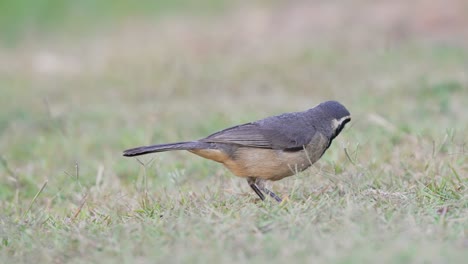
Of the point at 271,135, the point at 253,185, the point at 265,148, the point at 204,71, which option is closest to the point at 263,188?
the point at 253,185

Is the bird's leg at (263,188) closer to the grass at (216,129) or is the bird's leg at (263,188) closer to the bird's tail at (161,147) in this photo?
the grass at (216,129)

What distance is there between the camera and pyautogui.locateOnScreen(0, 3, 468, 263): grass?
437 centimetres

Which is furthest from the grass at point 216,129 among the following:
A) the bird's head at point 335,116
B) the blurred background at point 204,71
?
the bird's head at point 335,116

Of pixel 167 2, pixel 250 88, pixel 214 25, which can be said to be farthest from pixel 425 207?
pixel 167 2

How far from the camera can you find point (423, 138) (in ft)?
24.7

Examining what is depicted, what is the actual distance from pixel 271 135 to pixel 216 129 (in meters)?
2.93

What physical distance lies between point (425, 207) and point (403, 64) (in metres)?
6.94

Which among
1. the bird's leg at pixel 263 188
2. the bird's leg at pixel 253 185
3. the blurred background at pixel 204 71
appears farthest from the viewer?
the blurred background at pixel 204 71

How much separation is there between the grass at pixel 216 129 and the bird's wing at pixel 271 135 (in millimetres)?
320

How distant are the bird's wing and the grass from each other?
1.05 ft

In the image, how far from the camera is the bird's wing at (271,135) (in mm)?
6035

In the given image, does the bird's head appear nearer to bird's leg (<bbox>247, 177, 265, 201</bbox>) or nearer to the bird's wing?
the bird's wing

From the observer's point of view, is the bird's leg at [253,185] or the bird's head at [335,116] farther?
the bird's head at [335,116]

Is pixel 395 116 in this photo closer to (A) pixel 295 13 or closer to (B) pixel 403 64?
(B) pixel 403 64
